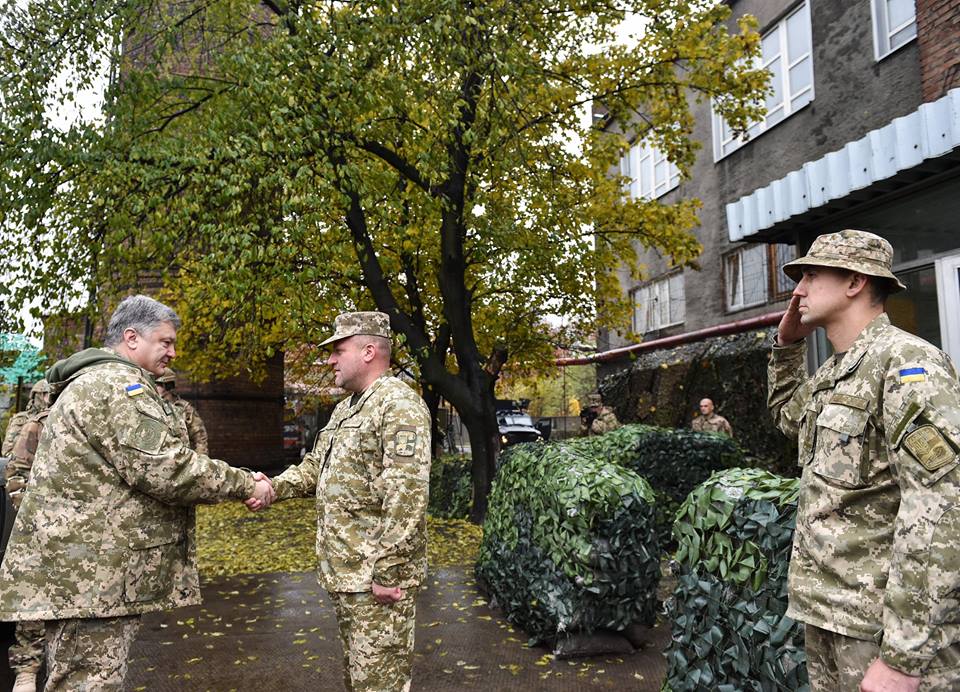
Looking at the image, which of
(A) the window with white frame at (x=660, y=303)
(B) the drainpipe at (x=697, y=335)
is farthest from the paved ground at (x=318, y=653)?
(A) the window with white frame at (x=660, y=303)

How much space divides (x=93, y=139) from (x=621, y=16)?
7.91 m

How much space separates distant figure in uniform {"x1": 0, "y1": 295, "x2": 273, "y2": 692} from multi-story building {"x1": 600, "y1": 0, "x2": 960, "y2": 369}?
6.01 metres

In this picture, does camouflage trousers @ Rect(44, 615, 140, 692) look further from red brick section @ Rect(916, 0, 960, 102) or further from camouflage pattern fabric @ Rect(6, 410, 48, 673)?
red brick section @ Rect(916, 0, 960, 102)

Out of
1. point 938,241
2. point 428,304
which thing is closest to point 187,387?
point 428,304

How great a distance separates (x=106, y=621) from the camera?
10.1ft

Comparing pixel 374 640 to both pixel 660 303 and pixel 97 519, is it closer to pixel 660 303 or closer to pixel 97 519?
pixel 97 519

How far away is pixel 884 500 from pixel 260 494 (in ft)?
9.26

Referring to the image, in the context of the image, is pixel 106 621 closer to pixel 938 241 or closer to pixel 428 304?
pixel 938 241

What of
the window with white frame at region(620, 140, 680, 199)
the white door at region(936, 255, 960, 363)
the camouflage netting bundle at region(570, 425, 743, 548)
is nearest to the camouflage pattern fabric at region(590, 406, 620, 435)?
the camouflage netting bundle at region(570, 425, 743, 548)

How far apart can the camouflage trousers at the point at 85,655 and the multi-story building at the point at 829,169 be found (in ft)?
21.2

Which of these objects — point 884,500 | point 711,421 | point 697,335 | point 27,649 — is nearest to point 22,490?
point 27,649

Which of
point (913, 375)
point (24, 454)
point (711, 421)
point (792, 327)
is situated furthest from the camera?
point (711, 421)

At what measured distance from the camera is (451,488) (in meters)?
13.8

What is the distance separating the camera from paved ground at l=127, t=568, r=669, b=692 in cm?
507
